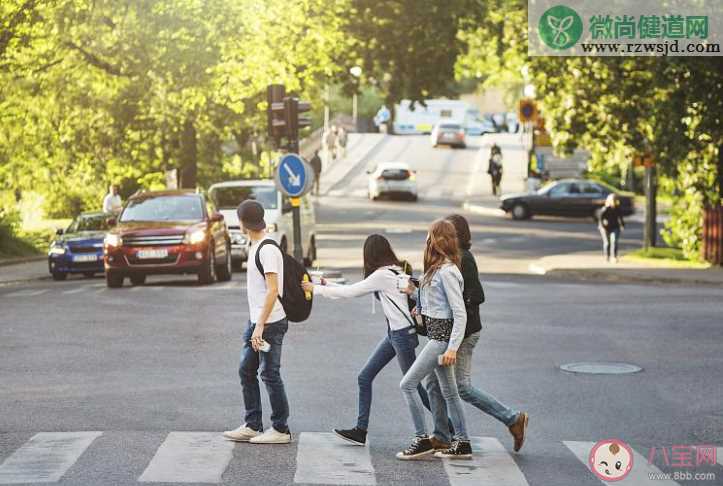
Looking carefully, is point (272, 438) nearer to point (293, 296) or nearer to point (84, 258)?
point (293, 296)

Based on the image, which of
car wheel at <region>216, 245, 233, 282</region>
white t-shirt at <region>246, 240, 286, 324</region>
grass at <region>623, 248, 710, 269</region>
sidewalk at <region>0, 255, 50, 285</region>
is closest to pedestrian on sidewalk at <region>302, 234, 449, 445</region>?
white t-shirt at <region>246, 240, 286, 324</region>

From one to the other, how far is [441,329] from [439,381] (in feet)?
1.39

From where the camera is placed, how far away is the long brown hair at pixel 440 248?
9.62 meters

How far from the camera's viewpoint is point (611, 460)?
9688 millimetres

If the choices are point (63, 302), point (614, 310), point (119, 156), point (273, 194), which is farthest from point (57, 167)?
point (614, 310)

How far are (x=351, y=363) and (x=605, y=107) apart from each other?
72.2 feet

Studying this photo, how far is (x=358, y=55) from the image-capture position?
1714 inches

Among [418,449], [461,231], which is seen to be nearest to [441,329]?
[461,231]

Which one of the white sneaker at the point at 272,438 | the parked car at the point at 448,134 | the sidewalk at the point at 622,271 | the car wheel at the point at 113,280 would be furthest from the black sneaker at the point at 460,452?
the parked car at the point at 448,134

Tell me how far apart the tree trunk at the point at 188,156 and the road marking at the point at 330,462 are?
109ft

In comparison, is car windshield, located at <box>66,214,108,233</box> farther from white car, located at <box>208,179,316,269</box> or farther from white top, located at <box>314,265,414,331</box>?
white top, located at <box>314,265,414,331</box>

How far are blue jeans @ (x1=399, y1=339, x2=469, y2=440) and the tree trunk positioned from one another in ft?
112

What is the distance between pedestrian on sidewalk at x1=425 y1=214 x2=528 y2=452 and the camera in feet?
32.2

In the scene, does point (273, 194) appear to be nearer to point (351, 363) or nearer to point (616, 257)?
point (616, 257)
